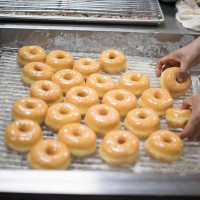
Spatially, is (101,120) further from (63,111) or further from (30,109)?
(30,109)

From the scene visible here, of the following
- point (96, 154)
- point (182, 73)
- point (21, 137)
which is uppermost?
point (182, 73)

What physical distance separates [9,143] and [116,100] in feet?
2.78

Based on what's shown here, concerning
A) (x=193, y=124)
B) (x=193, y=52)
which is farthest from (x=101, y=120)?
(x=193, y=52)

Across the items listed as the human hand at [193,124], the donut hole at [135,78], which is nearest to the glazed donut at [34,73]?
the donut hole at [135,78]

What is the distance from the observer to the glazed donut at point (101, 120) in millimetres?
2025

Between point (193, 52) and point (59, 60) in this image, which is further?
point (59, 60)

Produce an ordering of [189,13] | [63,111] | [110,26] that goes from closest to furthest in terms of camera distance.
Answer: [63,111]
[110,26]
[189,13]

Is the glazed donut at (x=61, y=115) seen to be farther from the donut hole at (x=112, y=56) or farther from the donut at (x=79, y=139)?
the donut hole at (x=112, y=56)

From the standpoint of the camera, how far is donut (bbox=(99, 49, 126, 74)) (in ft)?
8.64

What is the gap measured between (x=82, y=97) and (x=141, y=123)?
0.50 meters

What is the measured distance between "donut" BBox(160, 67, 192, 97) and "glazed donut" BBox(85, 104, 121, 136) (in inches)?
23.7

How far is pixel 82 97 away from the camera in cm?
225

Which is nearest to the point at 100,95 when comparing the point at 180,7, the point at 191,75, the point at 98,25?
the point at 98,25

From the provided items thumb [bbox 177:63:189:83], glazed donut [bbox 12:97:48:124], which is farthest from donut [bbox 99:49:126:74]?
glazed donut [bbox 12:97:48:124]
